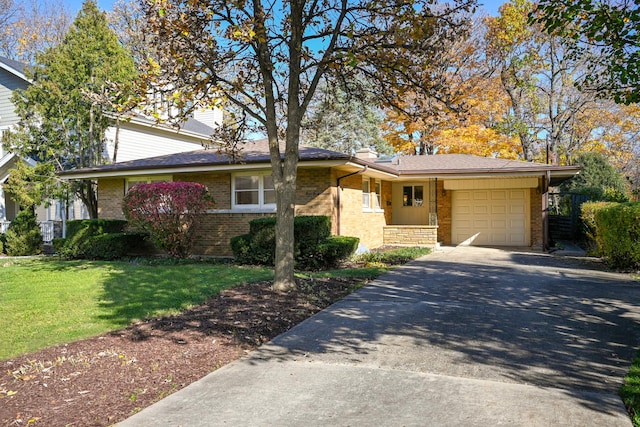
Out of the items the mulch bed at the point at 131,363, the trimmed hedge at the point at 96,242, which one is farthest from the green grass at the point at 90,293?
the trimmed hedge at the point at 96,242

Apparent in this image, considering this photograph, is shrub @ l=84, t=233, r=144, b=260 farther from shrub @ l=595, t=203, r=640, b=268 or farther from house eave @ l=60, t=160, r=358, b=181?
shrub @ l=595, t=203, r=640, b=268

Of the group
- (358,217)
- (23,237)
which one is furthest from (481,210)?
(23,237)

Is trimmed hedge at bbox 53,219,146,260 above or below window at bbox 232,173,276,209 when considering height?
below

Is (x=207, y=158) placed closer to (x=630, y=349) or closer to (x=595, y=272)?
(x=595, y=272)

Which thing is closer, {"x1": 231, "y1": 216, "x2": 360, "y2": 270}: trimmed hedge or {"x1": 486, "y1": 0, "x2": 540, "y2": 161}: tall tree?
{"x1": 231, "y1": 216, "x2": 360, "y2": 270}: trimmed hedge

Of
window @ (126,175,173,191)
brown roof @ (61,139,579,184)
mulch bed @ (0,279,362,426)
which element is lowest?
mulch bed @ (0,279,362,426)

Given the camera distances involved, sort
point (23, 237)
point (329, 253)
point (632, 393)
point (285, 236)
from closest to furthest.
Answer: point (632, 393) → point (285, 236) → point (329, 253) → point (23, 237)

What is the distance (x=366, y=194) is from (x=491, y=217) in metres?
5.23

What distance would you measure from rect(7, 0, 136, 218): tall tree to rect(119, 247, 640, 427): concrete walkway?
13.4m

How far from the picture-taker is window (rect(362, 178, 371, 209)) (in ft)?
54.4

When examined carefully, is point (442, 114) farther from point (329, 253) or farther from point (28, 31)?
point (28, 31)

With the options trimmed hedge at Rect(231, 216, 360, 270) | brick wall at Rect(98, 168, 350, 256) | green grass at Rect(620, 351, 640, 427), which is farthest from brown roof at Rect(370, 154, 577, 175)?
green grass at Rect(620, 351, 640, 427)

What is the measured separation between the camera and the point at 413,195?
19.6 m

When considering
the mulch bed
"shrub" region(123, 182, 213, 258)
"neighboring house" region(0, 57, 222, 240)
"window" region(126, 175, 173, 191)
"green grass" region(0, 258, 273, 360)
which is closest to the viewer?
the mulch bed
